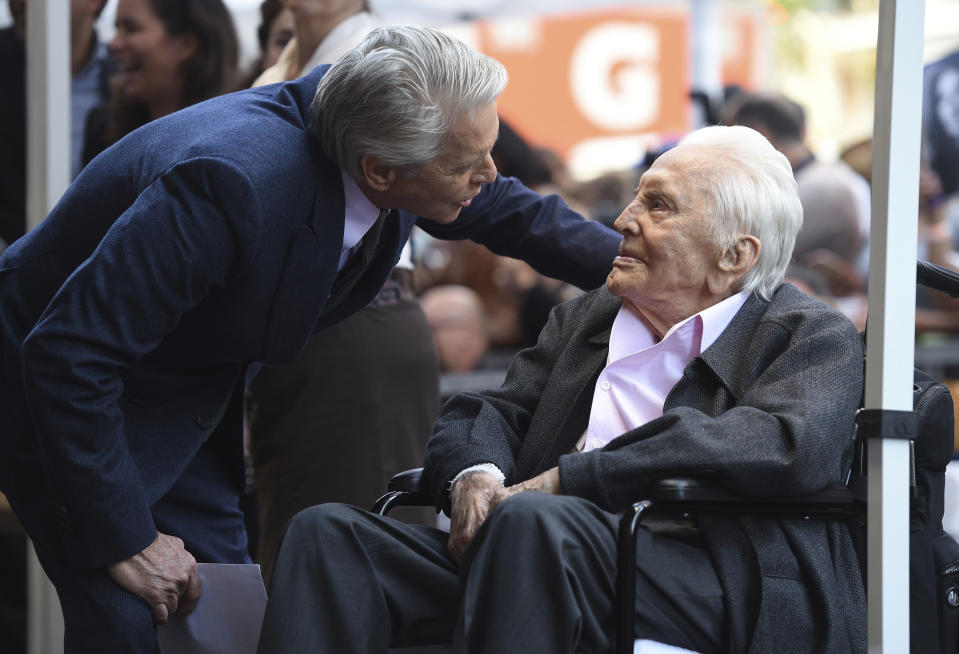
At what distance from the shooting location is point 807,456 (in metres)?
2.08

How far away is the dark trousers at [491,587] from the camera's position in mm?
1987

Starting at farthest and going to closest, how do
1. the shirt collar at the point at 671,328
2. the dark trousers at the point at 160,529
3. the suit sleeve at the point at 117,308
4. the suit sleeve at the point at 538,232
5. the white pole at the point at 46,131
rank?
1. the white pole at the point at 46,131
2. the suit sleeve at the point at 538,232
3. the shirt collar at the point at 671,328
4. the dark trousers at the point at 160,529
5. the suit sleeve at the point at 117,308

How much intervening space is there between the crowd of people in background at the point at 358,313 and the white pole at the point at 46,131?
32 cm

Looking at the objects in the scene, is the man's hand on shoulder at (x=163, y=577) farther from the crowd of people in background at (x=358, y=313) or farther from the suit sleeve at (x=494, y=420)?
the crowd of people in background at (x=358, y=313)

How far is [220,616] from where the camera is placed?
7.88 feet

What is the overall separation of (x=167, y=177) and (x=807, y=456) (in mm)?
1220

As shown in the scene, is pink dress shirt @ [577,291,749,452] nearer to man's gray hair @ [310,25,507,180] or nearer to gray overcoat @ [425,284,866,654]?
gray overcoat @ [425,284,866,654]

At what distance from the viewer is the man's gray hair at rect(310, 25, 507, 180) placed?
219 centimetres

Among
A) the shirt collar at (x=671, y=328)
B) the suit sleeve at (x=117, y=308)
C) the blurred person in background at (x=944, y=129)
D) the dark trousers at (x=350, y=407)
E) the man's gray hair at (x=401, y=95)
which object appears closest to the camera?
the suit sleeve at (x=117, y=308)

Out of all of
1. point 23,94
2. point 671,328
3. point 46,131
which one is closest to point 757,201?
point 671,328

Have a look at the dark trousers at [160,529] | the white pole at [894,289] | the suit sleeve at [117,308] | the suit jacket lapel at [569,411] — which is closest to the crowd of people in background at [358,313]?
the white pole at [894,289]

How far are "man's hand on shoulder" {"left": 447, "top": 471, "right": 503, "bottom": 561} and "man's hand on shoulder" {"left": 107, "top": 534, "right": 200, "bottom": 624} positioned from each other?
1.70 feet

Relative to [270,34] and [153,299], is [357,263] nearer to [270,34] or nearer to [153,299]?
[153,299]

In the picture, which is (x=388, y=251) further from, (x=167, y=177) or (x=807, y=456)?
(x=807, y=456)
